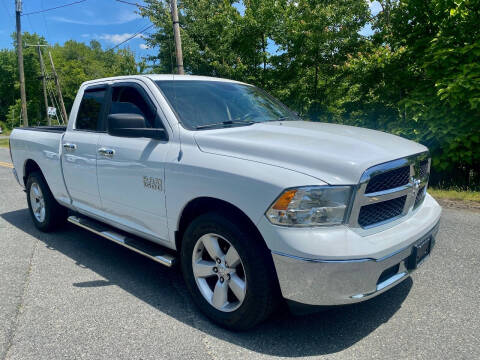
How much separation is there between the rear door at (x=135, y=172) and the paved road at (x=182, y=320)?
2.01ft

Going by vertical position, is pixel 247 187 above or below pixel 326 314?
above

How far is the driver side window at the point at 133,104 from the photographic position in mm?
3496

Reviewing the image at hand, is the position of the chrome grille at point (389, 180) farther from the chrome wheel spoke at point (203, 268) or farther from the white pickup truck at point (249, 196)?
the chrome wheel spoke at point (203, 268)

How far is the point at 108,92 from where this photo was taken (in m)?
4.16

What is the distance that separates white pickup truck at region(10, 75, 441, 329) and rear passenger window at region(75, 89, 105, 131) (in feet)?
0.21

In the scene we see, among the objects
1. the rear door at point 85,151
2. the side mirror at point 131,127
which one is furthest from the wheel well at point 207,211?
the rear door at point 85,151

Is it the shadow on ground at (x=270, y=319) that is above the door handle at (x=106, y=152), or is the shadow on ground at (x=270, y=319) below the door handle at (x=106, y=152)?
below

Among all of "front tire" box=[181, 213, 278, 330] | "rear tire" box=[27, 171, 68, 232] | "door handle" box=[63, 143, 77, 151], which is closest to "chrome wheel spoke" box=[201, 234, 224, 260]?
"front tire" box=[181, 213, 278, 330]

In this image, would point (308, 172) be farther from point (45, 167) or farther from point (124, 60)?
point (124, 60)

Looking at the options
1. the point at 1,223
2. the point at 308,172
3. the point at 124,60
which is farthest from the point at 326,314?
the point at 124,60

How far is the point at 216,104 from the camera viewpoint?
371 centimetres

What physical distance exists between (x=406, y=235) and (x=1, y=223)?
595cm

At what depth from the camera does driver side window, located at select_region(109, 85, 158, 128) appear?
11.5ft

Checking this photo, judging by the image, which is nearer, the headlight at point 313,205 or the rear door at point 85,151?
the headlight at point 313,205
